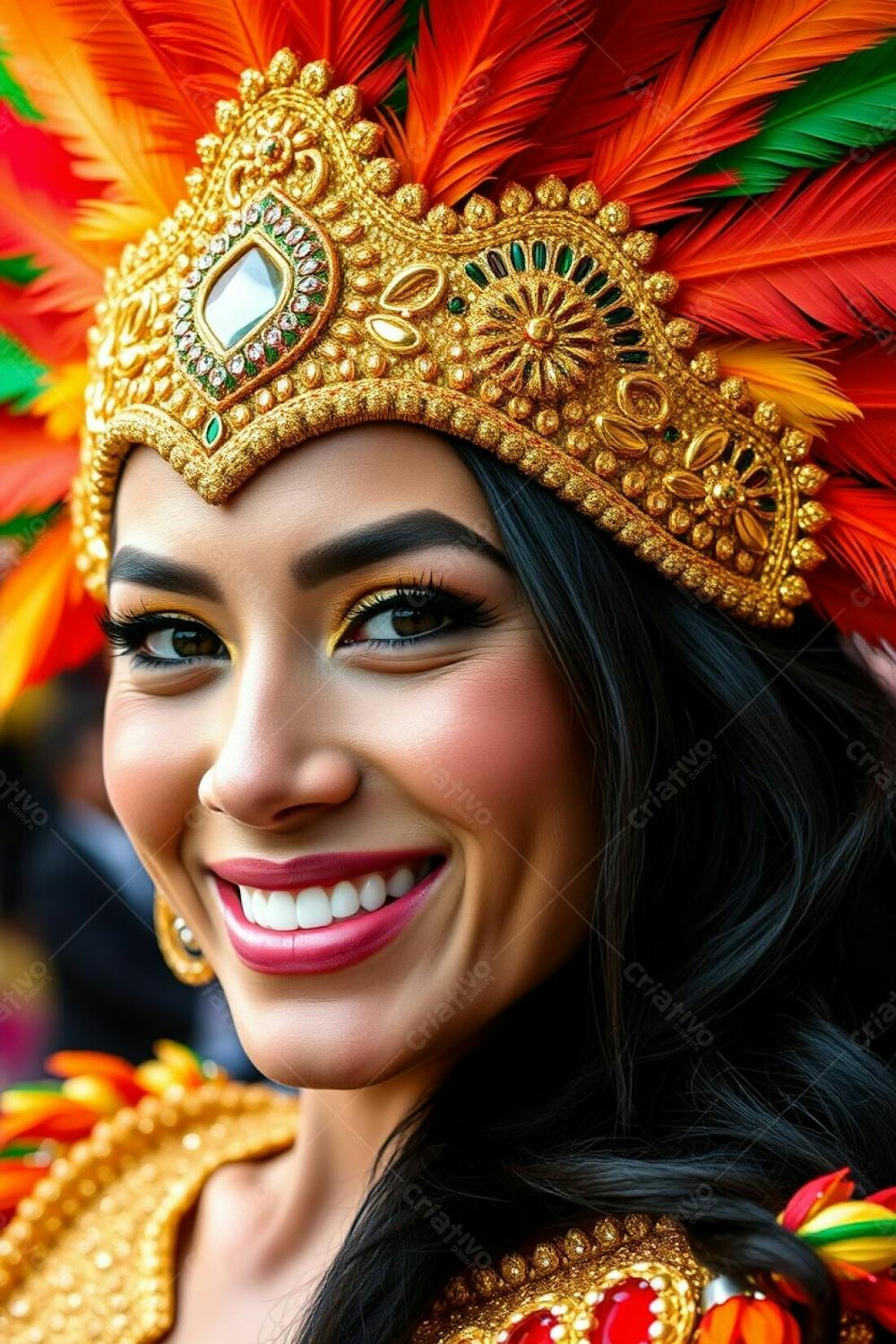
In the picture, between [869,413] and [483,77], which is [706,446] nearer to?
[869,413]

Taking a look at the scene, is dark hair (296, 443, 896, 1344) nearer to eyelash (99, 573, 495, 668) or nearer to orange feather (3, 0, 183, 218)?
eyelash (99, 573, 495, 668)

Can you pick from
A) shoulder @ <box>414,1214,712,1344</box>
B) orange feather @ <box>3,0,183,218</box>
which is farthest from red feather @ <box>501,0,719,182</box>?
Answer: shoulder @ <box>414,1214,712,1344</box>

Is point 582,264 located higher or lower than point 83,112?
lower

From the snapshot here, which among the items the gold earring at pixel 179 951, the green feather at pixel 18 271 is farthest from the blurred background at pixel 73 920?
the green feather at pixel 18 271

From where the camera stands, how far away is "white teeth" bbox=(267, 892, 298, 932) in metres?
1.69

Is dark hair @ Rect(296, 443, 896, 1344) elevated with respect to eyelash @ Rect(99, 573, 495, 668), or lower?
lower

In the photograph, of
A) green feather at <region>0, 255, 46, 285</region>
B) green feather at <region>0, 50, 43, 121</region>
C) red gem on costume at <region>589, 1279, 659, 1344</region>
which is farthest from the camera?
green feather at <region>0, 255, 46, 285</region>

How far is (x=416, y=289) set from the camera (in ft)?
5.33

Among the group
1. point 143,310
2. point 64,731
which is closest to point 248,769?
point 143,310

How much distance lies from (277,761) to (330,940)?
0.77 ft

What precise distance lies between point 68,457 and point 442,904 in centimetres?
94

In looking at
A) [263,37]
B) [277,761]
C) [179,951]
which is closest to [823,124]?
[263,37]

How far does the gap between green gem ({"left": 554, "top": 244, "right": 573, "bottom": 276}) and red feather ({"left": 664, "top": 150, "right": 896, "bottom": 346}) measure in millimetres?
120

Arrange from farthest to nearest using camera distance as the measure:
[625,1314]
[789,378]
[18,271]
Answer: [18,271] → [789,378] → [625,1314]
